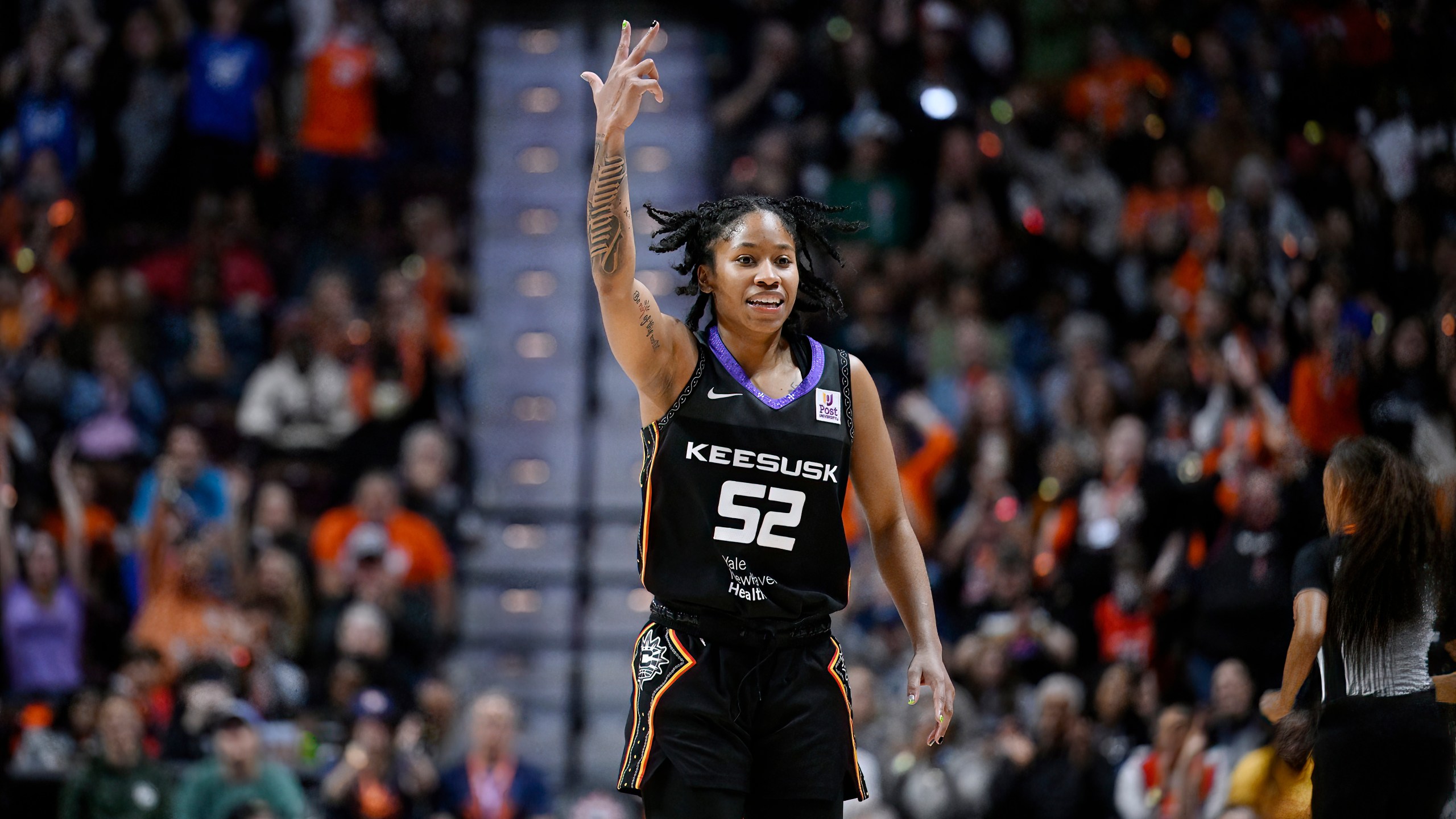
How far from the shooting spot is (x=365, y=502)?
34.2ft

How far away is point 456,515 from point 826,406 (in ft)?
23.6

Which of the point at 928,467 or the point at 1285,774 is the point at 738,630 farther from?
the point at 928,467

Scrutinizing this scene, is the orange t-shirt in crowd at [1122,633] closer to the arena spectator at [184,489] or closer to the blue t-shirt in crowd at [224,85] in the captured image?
the arena spectator at [184,489]

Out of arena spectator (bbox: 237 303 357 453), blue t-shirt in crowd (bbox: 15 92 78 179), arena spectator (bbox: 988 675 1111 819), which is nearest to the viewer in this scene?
arena spectator (bbox: 988 675 1111 819)

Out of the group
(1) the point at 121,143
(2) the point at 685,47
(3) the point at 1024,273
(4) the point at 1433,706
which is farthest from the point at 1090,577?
(1) the point at 121,143

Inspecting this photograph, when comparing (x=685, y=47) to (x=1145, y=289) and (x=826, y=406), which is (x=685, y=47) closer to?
(x=1145, y=289)

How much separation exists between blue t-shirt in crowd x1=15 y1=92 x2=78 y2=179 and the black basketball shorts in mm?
9870

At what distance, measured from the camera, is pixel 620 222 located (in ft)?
13.2

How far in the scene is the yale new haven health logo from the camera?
4266mm

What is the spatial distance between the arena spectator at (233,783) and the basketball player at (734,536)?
197 inches

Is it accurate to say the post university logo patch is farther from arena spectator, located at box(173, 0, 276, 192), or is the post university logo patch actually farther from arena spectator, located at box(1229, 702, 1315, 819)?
arena spectator, located at box(173, 0, 276, 192)

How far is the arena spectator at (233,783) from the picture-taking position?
8570mm

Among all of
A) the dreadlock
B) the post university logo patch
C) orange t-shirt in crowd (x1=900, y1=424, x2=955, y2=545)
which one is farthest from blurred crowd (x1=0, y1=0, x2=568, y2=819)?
the dreadlock

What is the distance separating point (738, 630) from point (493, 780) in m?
5.17
